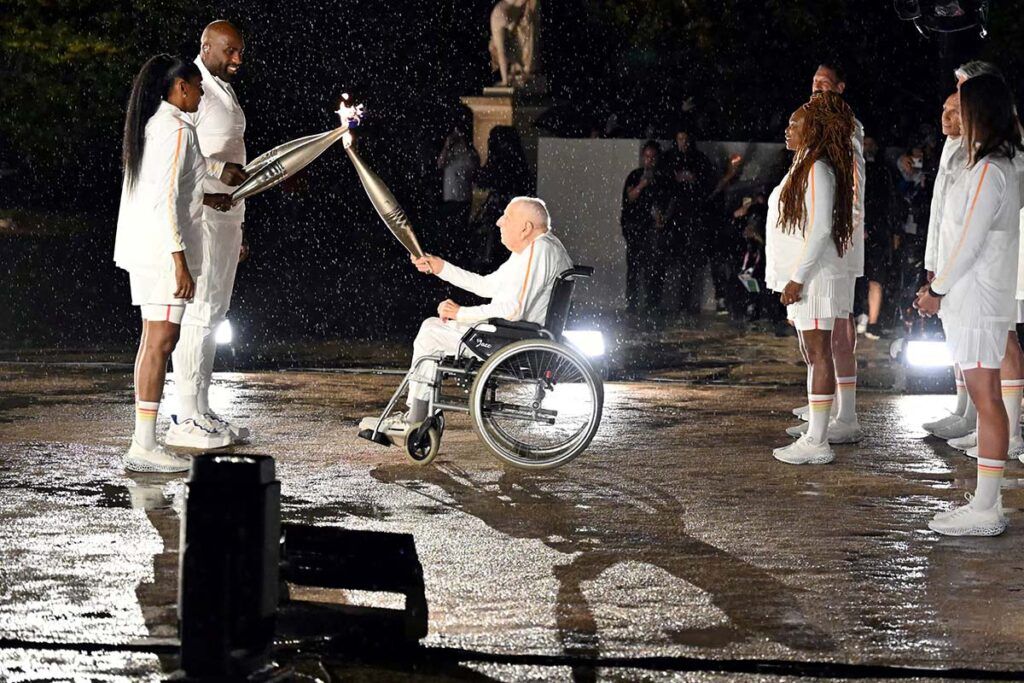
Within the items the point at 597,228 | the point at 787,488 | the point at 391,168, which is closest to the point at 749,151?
the point at 597,228

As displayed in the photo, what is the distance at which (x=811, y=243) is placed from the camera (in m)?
9.25

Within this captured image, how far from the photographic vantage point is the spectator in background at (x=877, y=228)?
15406 millimetres

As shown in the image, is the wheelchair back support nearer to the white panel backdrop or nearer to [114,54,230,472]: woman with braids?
[114,54,230,472]: woman with braids

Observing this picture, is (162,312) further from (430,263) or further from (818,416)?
(818,416)

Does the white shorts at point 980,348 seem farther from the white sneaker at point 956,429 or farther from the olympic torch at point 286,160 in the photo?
the olympic torch at point 286,160

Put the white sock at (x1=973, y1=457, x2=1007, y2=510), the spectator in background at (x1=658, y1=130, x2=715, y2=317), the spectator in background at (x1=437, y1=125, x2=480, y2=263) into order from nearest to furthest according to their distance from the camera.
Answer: the white sock at (x1=973, y1=457, x2=1007, y2=510) → the spectator in background at (x1=658, y1=130, x2=715, y2=317) → the spectator in background at (x1=437, y1=125, x2=480, y2=263)

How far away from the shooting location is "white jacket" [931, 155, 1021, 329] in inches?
299

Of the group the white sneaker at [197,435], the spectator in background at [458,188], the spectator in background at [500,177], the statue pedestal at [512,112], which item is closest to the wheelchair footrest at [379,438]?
the white sneaker at [197,435]

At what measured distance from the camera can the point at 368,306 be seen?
62.5ft

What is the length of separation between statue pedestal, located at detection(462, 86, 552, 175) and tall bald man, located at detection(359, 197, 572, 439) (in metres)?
11.6

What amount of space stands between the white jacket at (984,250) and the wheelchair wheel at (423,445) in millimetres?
2619

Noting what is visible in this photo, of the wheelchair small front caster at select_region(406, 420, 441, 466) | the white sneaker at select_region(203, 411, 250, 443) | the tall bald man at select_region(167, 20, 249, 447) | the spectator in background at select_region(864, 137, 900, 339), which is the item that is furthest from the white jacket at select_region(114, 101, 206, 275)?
the spectator in background at select_region(864, 137, 900, 339)

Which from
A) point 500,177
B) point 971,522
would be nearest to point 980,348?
point 971,522

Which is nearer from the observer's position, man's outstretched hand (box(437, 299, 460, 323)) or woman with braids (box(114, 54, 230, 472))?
woman with braids (box(114, 54, 230, 472))
